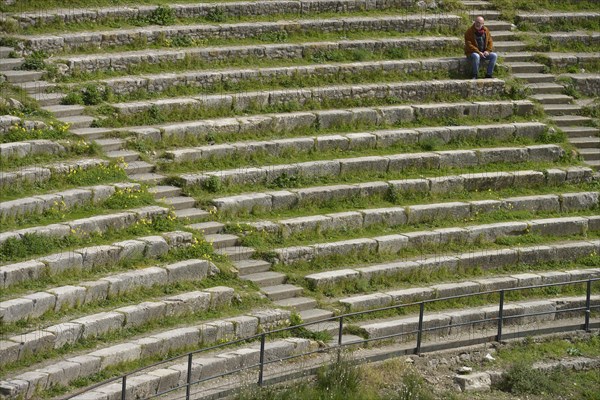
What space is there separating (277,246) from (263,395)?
4.28 m

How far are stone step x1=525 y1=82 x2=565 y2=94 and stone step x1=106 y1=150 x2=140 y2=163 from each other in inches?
369

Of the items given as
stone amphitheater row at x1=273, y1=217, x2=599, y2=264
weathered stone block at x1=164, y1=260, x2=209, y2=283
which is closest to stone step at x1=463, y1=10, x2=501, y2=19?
stone amphitheater row at x1=273, y1=217, x2=599, y2=264

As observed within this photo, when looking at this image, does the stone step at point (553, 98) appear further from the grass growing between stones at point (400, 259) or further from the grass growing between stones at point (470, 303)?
the grass growing between stones at point (470, 303)

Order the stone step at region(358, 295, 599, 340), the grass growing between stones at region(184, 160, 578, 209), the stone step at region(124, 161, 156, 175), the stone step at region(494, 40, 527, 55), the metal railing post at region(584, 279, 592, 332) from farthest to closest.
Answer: the stone step at region(494, 40, 527, 55), the grass growing between stones at region(184, 160, 578, 209), the stone step at region(124, 161, 156, 175), the metal railing post at region(584, 279, 592, 332), the stone step at region(358, 295, 599, 340)

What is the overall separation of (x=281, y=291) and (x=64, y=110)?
5.02 meters

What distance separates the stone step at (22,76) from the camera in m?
20.7

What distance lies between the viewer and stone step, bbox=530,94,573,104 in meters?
25.6

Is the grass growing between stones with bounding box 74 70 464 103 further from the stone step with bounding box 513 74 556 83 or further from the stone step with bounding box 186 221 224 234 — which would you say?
the stone step with bounding box 186 221 224 234

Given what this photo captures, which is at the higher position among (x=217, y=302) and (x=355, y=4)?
(x=355, y=4)

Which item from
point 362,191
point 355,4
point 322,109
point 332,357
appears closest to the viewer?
point 332,357

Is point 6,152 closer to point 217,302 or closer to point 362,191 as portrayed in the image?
point 217,302

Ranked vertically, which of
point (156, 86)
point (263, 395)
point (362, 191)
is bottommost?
point (263, 395)

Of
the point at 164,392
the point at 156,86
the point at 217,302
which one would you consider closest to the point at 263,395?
the point at 164,392

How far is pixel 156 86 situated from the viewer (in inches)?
862
